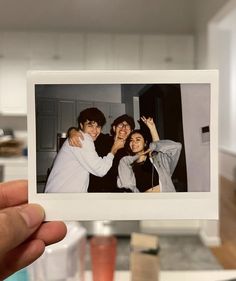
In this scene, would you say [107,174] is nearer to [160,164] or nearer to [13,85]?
[160,164]

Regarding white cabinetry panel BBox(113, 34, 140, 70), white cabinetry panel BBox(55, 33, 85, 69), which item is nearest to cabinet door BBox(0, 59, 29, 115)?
white cabinetry panel BBox(55, 33, 85, 69)

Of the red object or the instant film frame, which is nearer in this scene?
the instant film frame

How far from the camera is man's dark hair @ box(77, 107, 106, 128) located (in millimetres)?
466

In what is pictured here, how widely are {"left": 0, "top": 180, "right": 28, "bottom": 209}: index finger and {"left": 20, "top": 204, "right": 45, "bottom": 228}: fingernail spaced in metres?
0.09

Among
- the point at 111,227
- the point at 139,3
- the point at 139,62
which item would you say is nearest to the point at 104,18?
the point at 139,3

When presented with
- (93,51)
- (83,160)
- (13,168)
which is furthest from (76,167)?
(93,51)

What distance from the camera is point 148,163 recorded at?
1.56 ft

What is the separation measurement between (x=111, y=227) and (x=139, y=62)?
156 centimetres

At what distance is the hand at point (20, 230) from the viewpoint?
1.50 ft

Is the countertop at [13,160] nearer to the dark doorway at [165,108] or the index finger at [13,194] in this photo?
the index finger at [13,194]

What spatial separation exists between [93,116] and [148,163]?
0.32 ft

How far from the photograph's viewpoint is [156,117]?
469 millimetres

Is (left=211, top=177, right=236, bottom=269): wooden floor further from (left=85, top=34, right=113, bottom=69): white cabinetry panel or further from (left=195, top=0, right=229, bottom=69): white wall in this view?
(left=85, top=34, right=113, bottom=69): white cabinetry panel

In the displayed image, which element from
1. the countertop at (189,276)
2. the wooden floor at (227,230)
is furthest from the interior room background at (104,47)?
the countertop at (189,276)
